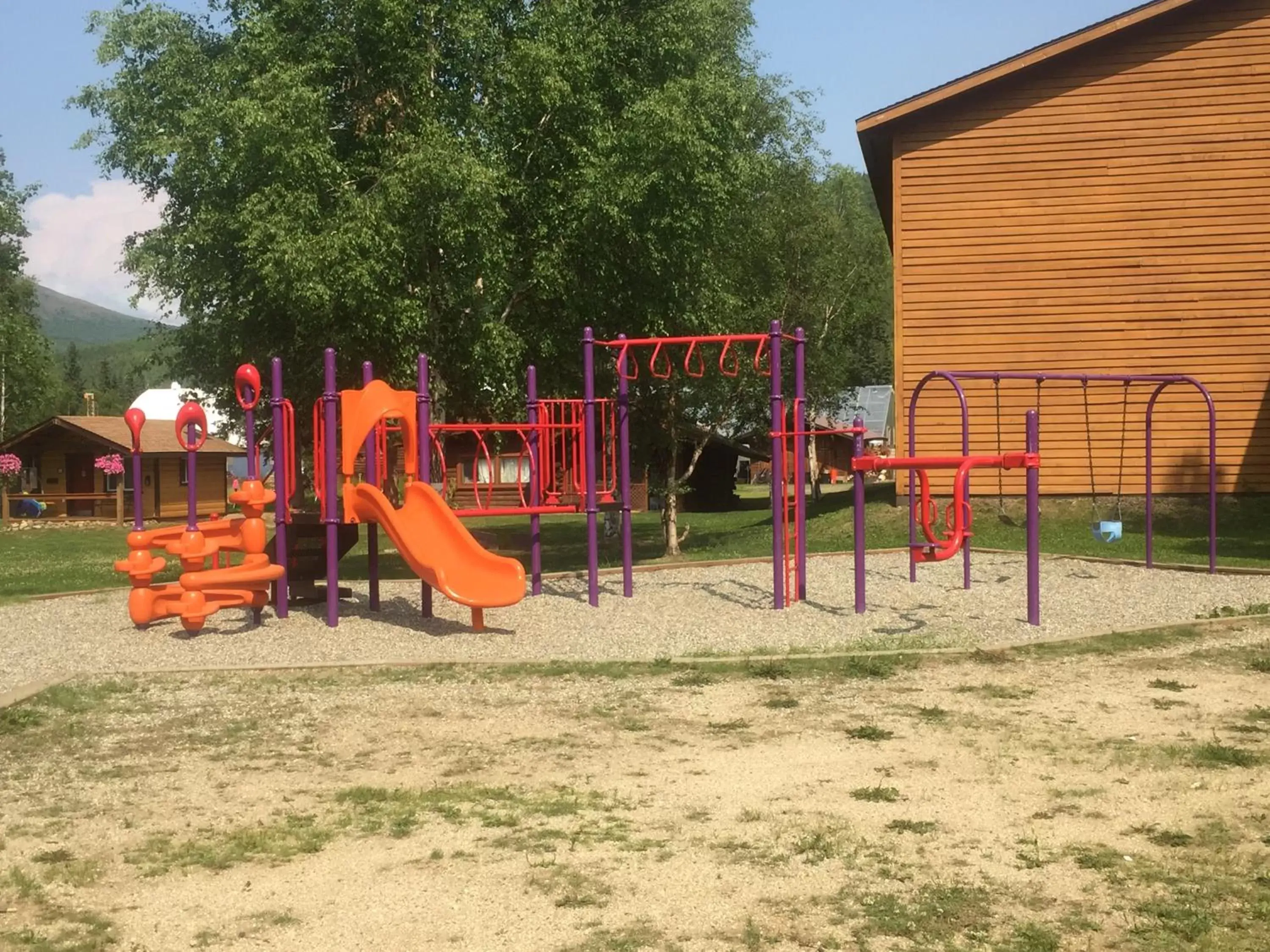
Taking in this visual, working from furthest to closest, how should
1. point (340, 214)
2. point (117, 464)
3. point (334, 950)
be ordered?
point (117, 464), point (340, 214), point (334, 950)

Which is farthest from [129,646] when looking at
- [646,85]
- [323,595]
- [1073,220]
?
[1073,220]

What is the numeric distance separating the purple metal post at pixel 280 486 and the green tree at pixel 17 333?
41602 millimetres

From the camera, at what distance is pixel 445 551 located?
11094 mm

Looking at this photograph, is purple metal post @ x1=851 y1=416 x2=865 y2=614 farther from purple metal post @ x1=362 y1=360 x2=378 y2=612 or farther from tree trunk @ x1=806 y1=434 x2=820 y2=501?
tree trunk @ x1=806 y1=434 x2=820 y2=501

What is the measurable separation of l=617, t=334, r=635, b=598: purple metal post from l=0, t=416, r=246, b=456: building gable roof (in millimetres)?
28278

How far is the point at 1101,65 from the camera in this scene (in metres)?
20.2

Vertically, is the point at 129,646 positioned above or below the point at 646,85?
below

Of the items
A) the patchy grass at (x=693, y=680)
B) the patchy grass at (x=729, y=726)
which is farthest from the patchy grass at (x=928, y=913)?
the patchy grass at (x=693, y=680)

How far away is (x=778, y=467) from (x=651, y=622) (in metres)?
1.93

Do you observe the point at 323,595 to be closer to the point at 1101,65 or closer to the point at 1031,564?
the point at 1031,564

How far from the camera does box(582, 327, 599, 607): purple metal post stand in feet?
40.2

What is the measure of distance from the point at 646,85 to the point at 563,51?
4.94 ft

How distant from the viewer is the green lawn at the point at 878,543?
55.7 ft

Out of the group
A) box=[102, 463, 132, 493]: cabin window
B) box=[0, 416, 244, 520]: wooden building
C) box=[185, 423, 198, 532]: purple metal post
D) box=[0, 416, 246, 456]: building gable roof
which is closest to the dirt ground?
box=[185, 423, 198, 532]: purple metal post
